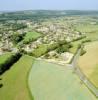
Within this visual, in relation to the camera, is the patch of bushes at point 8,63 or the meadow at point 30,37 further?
the meadow at point 30,37

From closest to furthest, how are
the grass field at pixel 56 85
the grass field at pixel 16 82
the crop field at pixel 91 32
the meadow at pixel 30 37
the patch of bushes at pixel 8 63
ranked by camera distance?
the grass field at pixel 56 85
the grass field at pixel 16 82
the patch of bushes at pixel 8 63
the meadow at pixel 30 37
the crop field at pixel 91 32

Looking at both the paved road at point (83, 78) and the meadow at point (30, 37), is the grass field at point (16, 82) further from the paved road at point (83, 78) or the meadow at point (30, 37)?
the meadow at point (30, 37)

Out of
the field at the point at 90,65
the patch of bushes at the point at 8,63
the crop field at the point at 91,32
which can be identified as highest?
A: the field at the point at 90,65

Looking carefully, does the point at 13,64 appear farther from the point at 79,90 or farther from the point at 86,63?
the point at 79,90

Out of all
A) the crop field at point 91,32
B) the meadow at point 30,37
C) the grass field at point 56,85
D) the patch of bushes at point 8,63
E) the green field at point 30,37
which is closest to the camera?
the grass field at point 56,85

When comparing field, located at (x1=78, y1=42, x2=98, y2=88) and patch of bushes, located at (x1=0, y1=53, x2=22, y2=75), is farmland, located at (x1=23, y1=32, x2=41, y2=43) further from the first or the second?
field, located at (x1=78, y1=42, x2=98, y2=88)

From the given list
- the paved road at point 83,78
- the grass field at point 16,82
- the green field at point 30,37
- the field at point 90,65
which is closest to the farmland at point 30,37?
the green field at point 30,37

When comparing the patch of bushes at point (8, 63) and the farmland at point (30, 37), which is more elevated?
the patch of bushes at point (8, 63)
